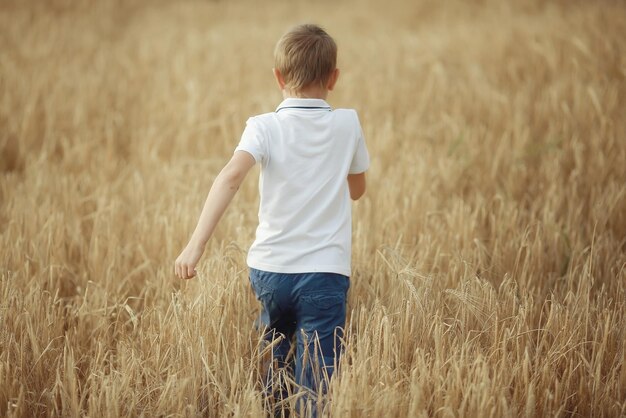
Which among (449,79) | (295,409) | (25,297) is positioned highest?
(449,79)

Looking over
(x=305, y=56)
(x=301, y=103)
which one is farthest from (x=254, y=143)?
(x=305, y=56)

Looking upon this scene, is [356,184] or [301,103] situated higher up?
[301,103]

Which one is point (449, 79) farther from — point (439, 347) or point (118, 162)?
point (439, 347)

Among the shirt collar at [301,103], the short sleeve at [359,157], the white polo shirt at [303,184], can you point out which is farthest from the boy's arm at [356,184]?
the shirt collar at [301,103]

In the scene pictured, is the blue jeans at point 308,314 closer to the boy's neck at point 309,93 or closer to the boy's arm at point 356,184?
the boy's arm at point 356,184

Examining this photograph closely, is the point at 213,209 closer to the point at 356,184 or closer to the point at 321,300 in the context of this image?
the point at 321,300

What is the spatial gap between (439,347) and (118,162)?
2.72 m

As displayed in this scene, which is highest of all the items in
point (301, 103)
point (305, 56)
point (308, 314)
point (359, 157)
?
point (305, 56)

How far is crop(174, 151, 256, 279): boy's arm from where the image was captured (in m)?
1.79

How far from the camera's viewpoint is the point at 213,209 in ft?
5.89

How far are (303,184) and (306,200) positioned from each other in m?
0.05

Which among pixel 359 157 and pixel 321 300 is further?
pixel 359 157

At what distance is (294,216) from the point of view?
1898 mm

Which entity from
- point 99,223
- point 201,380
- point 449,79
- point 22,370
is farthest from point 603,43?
point 22,370
